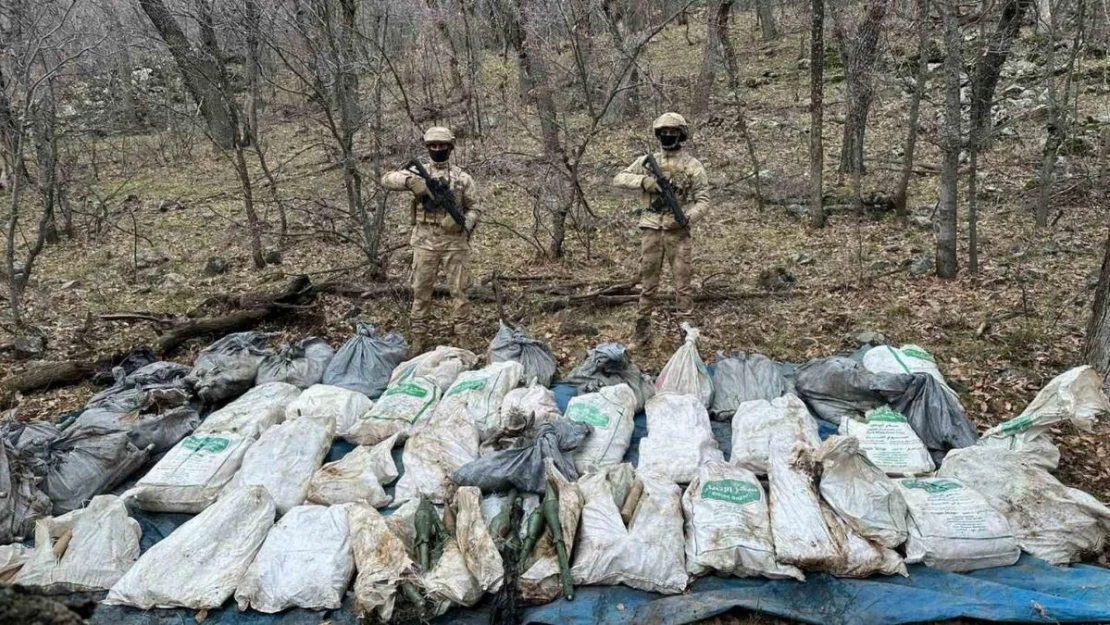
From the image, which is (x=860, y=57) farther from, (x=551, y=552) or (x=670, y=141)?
(x=551, y=552)

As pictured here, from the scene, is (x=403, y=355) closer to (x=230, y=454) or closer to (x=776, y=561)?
(x=230, y=454)

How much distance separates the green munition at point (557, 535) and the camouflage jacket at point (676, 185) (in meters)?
2.67

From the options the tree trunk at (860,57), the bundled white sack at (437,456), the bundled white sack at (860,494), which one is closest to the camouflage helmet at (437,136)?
the bundled white sack at (437,456)

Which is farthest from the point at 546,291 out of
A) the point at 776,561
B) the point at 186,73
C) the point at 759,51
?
the point at 759,51

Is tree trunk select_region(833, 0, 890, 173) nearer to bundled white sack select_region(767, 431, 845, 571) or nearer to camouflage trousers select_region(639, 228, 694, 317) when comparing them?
camouflage trousers select_region(639, 228, 694, 317)

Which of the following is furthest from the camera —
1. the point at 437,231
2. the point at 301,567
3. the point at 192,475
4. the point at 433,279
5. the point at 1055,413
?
the point at 433,279

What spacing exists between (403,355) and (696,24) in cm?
1742

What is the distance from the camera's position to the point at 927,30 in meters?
6.91

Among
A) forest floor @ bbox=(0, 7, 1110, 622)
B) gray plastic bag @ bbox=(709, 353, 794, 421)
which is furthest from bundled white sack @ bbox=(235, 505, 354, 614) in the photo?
forest floor @ bbox=(0, 7, 1110, 622)

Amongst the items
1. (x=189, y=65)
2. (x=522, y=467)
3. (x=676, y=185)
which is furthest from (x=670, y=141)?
(x=189, y=65)

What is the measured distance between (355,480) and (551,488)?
3.29 feet

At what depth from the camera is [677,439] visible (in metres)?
3.61

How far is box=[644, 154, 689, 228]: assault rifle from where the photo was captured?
5.04 m

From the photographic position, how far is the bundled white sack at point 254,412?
3828 millimetres
